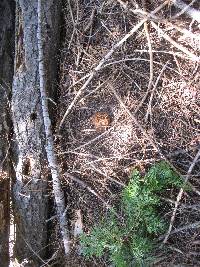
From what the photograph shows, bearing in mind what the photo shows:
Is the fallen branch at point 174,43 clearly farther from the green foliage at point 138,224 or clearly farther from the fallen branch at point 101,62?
the green foliage at point 138,224

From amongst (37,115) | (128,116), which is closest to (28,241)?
(37,115)

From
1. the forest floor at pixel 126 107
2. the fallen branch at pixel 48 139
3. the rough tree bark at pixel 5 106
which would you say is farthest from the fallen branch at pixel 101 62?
the rough tree bark at pixel 5 106

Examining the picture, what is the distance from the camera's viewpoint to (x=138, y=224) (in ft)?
10.1

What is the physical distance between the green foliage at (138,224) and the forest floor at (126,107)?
12 cm

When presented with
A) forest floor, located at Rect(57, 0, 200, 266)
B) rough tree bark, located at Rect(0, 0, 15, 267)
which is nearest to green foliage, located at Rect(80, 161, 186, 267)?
forest floor, located at Rect(57, 0, 200, 266)

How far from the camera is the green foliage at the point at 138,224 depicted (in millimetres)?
3045

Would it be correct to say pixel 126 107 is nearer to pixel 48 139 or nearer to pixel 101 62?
pixel 101 62

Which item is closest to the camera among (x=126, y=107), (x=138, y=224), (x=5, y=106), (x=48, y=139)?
(x=138, y=224)

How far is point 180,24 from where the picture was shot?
10.4 ft

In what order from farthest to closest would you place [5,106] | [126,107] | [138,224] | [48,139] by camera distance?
[5,106], [48,139], [126,107], [138,224]

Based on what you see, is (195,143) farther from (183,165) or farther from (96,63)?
(96,63)

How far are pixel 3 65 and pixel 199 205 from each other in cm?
204

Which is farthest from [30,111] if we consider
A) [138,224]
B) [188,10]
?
[188,10]

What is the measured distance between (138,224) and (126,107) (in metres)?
0.92
